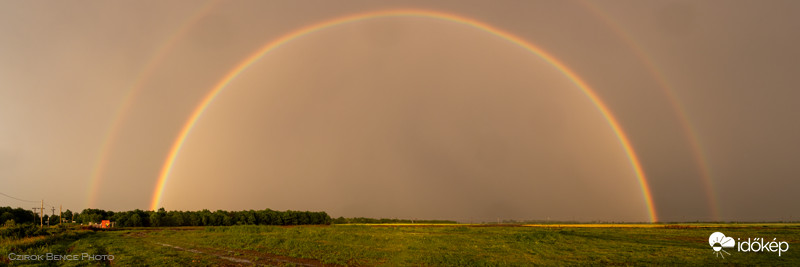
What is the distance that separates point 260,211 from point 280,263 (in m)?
125

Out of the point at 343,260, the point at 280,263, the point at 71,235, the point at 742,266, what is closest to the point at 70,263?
the point at 280,263

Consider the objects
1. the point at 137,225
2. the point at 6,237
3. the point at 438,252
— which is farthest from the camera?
the point at 137,225


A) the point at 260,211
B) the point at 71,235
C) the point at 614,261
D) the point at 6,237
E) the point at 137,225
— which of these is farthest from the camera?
the point at 260,211

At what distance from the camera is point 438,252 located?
119ft

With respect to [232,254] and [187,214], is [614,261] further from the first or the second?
[187,214]

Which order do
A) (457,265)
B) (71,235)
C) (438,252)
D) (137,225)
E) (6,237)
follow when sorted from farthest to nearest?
(137,225) < (71,235) < (6,237) < (438,252) < (457,265)

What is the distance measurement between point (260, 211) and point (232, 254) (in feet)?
385

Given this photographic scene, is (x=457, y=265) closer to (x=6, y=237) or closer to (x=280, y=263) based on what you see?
(x=280, y=263)

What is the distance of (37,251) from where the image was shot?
122 feet

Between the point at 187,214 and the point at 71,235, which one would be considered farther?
the point at 187,214

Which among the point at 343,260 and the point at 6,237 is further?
the point at 6,237

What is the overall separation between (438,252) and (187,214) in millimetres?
119043

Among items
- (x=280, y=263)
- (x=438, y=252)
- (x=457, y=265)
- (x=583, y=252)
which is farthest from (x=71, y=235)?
(x=583, y=252)

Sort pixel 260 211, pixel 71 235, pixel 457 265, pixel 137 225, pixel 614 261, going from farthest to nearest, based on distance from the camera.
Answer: pixel 260 211, pixel 137 225, pixel 71 235, pixel 614 261, pixel 457 265
